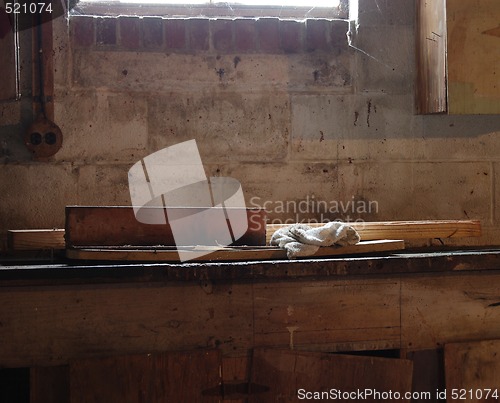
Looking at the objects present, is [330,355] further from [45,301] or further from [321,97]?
[321,97]

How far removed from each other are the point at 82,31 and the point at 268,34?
0.78m

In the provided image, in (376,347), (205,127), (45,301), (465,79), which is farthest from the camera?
(205,127)

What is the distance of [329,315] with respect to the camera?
1.96 meters

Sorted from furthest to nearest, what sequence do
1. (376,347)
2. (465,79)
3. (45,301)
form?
1. (465,79)
2. (376,347)
3. (45,301)

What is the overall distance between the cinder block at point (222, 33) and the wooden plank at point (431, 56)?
823 millimetres

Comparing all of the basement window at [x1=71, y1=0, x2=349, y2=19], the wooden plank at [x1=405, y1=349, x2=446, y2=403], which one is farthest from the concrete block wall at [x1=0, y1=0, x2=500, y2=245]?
the wooden plank at [x1=405, y1=349, x2=446, y2=403]

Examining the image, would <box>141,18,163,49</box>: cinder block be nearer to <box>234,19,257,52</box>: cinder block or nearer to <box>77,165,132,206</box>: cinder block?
<box>234,19,257,52</box>: cinder block

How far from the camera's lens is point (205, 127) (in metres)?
2.57

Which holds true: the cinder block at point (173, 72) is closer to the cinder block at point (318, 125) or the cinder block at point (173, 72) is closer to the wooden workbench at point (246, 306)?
the cinder block at point (318, 125)

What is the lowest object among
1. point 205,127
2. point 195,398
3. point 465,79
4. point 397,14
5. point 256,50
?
point 195,398

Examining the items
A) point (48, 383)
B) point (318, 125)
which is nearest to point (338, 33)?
point (318, 125)

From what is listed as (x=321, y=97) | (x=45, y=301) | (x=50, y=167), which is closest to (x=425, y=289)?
(x=321, y=97)

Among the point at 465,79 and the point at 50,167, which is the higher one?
the point at 465,79

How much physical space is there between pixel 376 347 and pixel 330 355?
167 millimetres
